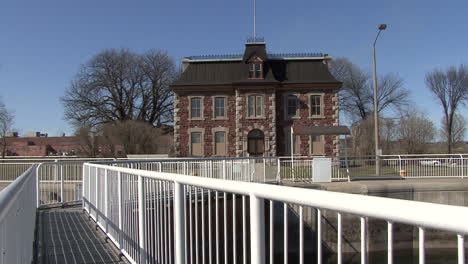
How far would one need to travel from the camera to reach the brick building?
3281 cm

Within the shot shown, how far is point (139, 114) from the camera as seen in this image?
51.6m

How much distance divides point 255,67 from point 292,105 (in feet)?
14.4

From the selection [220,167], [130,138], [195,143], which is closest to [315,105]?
[195,143]

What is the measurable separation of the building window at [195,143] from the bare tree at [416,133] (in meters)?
20.1

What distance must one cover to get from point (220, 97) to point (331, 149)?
1009 cm

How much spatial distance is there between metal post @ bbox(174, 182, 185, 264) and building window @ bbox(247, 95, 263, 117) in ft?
96.0

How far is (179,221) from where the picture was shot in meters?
3.77

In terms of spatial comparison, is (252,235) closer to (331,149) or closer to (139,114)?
(331,149)

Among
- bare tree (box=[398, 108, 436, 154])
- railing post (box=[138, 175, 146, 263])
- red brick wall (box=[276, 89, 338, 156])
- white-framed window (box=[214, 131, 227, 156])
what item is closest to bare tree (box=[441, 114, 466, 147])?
bare tree (box=[398, 108, 436, 154])

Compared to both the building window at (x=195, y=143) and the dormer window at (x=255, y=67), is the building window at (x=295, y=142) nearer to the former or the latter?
the dormer window at (x=255, y=67)

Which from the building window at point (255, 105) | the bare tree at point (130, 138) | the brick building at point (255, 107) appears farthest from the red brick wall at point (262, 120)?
the bare tree at point (130, 138)

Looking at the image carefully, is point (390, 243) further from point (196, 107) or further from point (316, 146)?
point (196, 107)

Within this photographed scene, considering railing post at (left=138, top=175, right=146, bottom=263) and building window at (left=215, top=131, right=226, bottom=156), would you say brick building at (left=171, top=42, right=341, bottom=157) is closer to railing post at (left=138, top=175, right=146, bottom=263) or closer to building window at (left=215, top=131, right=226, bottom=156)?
building window at (left=215, top=131, right=226, bottom=156)

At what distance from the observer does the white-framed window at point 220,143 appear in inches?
1329
